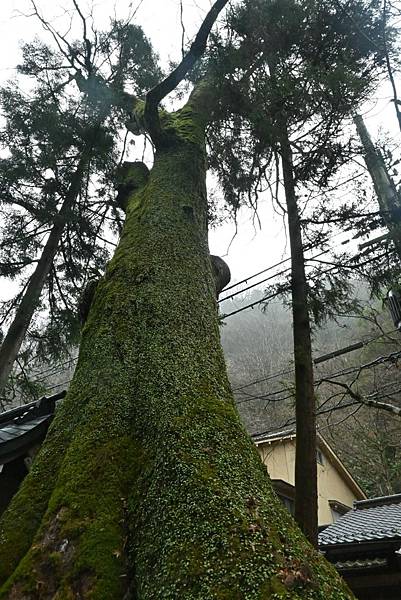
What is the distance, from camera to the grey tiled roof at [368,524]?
15.4ft

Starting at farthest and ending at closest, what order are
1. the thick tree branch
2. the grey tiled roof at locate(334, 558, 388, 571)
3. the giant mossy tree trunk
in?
the grey tiled roof at locate(334, 558, 388, 571) < the thick tree branch < the giant mossy tree trunk

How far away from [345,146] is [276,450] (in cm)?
699

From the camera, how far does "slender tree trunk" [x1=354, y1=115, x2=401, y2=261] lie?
4.17m

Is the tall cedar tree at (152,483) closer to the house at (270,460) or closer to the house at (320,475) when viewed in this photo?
the house at (270,460)

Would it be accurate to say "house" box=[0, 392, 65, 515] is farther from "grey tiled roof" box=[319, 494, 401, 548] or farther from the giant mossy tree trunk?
"grey tiled roof" box=[319, 494, 401, 548]

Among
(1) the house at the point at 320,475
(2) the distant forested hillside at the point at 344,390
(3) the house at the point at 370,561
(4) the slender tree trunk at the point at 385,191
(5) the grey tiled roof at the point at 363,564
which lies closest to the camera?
(4) the slender tree trunk at the point at 385,191

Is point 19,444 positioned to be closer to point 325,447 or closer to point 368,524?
point 368,524

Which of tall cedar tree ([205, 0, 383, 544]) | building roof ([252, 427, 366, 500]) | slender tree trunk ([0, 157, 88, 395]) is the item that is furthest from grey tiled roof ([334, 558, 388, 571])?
slender tree trunk ([0, 157, 88, 395])

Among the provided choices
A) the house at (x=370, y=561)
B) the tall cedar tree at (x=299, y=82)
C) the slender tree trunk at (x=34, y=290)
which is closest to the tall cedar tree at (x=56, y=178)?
the slender tree trunk at (x=34, y=290)

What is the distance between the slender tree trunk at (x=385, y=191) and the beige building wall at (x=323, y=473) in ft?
18.6

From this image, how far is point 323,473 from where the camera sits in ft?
34.8

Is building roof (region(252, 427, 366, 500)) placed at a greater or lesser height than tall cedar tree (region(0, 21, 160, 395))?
lesser

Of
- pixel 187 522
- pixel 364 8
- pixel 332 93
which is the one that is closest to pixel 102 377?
pixel 187 522

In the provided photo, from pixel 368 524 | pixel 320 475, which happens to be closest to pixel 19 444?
pixel 368 524
